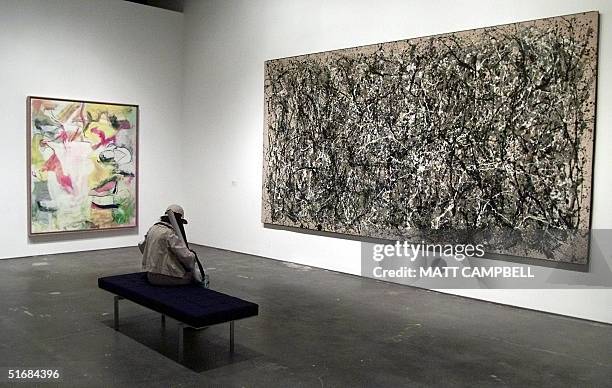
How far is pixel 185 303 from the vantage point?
15.0 ft

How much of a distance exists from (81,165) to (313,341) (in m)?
5.85

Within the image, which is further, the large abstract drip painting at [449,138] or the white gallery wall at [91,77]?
the white gallery wall at [91,77]

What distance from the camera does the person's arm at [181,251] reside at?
5047mm

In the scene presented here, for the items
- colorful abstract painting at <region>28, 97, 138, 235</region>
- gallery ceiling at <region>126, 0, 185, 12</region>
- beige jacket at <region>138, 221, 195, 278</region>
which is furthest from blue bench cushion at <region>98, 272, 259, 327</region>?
gallery ceiling at <region>126, 0, 185, 12</region>

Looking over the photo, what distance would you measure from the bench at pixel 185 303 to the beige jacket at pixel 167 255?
15 cm

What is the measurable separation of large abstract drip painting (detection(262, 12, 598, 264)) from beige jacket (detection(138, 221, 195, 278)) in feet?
10.3

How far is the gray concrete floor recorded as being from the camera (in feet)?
14.1

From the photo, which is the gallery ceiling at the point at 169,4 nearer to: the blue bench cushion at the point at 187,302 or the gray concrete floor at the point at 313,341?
the gray concrete floor at the point at 313,341

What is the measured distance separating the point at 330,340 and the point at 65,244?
580 cm

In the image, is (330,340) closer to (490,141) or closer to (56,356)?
(56,356)

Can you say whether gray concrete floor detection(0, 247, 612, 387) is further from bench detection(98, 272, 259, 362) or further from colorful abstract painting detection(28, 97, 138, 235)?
colorful abstract painting detection(28, 97, 138, 235)

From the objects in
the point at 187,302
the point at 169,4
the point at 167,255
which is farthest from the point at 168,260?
the point at 169,4

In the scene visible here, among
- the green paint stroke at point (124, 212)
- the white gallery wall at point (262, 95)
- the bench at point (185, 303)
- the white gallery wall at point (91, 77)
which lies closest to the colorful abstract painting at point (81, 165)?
the green paint stroke at point (124, 212)

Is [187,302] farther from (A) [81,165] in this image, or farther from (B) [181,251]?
(A) [81,165]
